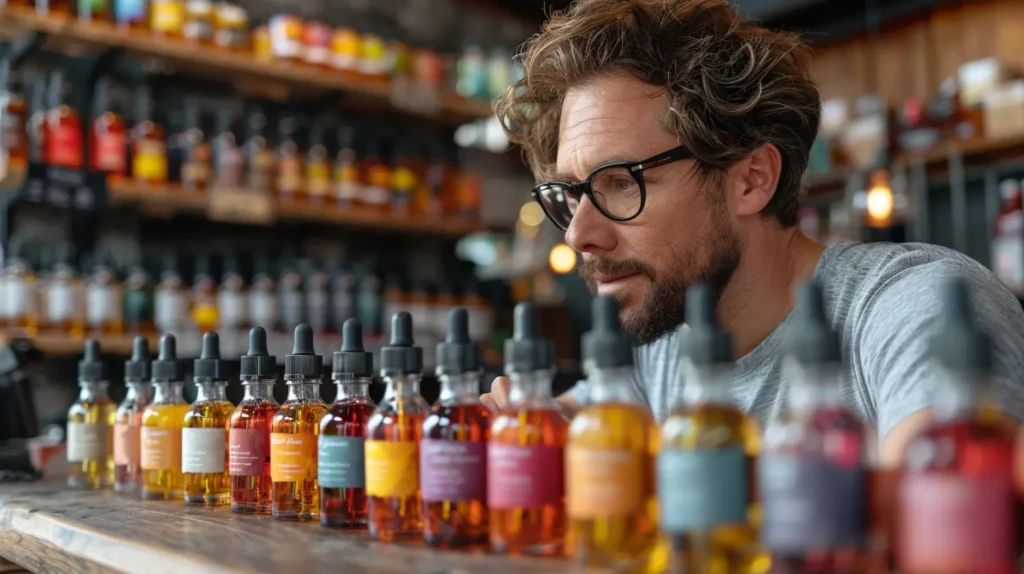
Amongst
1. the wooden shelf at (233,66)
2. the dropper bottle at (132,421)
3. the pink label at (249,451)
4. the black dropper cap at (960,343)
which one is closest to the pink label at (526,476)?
the black dropper cap at (960,343)

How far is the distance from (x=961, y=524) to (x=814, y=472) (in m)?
0.09

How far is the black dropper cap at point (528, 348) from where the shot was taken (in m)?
0.83

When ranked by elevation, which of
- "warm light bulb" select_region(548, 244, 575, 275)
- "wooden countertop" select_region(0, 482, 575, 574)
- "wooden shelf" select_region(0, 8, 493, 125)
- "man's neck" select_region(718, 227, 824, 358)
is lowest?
"wooden countertop" select_region(0, 482, 575, 574)

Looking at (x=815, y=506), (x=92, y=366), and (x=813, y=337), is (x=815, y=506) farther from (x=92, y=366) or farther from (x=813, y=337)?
(x=92, y=366)

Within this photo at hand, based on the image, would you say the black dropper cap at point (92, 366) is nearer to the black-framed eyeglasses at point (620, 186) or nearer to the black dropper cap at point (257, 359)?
the black dropper cap at point (257, 359)

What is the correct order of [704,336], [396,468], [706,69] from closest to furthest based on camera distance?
1. [704,336]
2. [396,468]
3. [706,69]

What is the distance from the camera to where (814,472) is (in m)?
0.61

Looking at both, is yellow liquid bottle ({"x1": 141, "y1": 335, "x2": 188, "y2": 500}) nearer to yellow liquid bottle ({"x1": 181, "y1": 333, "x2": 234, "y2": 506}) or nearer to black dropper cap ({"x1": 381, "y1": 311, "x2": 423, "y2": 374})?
yellow liquid bottle ({"x1": 181, "y1": 333, "x2": 234, "y2": 506})

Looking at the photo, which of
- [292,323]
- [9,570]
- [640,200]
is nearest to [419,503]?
[640,200]

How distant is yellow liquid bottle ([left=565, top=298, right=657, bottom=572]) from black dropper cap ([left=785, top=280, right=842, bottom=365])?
0.16 meters

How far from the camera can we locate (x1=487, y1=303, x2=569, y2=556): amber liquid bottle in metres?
0.80

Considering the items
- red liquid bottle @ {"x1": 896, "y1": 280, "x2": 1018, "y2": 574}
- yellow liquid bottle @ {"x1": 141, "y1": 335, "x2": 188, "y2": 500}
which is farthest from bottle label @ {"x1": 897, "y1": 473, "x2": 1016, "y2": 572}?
yellow liquid bottle @ {"x1": 141, "y1": 335, "x2": 188, "y2": 500}

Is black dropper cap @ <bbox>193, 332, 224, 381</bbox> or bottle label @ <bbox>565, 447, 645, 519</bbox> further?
black dropper cap @ <bbox>193, 332, 224, 381</bbox>

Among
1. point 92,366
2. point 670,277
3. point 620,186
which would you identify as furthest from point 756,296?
point 92,366
